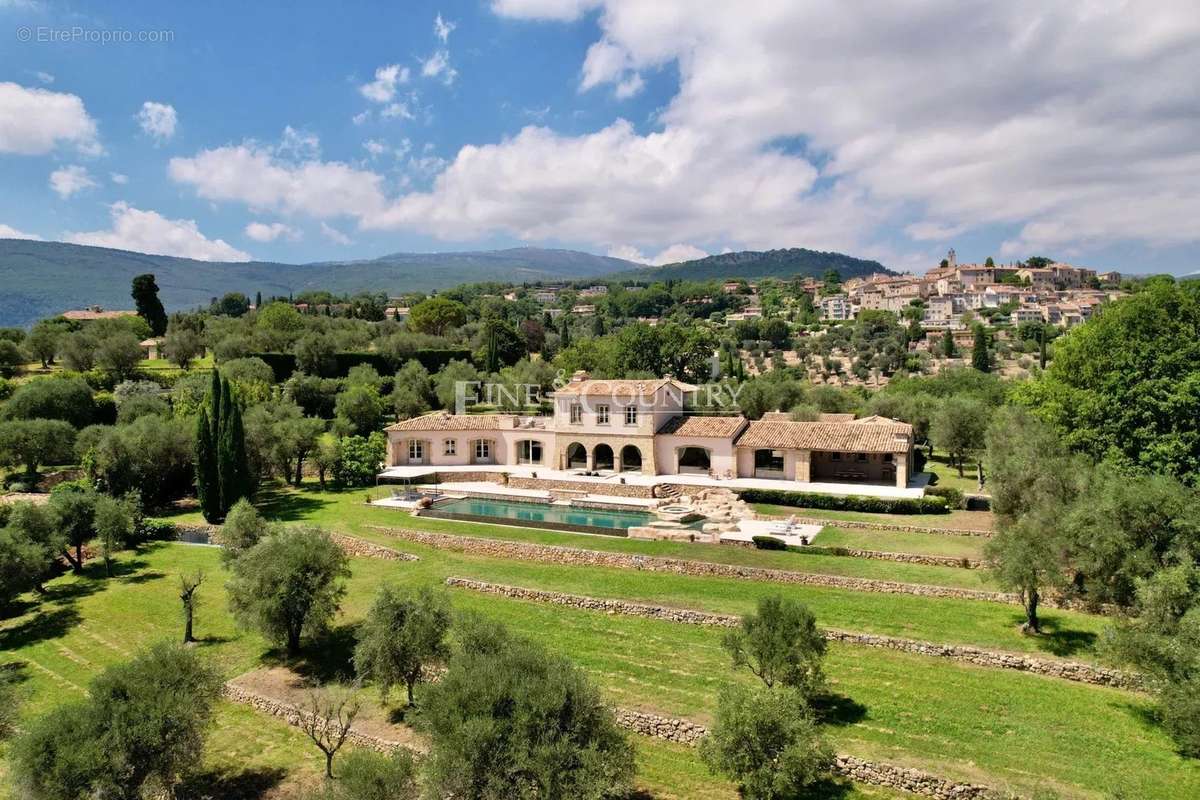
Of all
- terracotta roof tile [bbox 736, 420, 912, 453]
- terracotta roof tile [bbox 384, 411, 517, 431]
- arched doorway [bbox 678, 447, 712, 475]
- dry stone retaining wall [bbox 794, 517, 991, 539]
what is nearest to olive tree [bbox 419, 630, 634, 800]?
dry stone retaining wall [bbox 794, 517, 991, 539]

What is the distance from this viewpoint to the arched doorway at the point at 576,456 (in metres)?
41.4

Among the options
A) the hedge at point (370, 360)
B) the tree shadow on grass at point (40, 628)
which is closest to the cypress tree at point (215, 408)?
the tree shadow on grass at point (40, 628)

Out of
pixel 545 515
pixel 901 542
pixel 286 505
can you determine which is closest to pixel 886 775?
pixel 901 542

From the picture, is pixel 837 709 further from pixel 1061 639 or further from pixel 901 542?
pixel 901 542

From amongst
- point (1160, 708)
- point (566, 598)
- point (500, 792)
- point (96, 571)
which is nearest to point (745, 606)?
point (566, 598)

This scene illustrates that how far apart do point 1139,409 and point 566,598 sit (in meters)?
21.0

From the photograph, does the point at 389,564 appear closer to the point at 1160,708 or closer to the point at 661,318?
the point at 1160,708

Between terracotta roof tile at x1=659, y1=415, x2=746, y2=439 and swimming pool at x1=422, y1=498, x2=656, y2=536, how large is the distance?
7393 millimetres

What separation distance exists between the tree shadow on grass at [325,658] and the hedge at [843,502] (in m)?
20.0

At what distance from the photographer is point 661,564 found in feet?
77.3

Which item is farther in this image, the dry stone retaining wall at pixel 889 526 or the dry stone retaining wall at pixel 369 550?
the dry stone retaining wall at pixel 889 526

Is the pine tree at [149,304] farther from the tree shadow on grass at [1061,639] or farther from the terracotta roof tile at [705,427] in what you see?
the tree shadow on grass at [1061,639]

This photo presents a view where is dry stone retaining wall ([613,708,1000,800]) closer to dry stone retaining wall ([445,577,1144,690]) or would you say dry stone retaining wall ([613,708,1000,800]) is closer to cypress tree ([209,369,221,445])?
dry stone retaining wall ([445,577,1144,690])

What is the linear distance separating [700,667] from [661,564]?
7322mm
